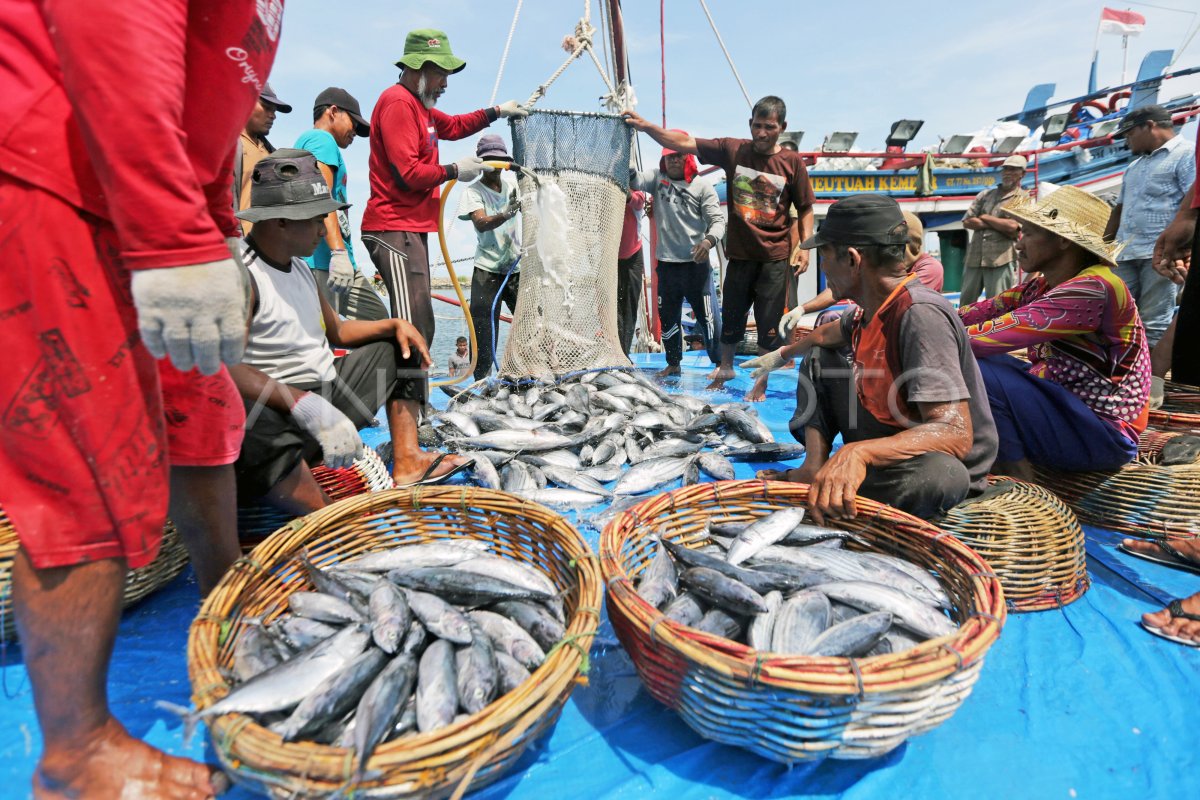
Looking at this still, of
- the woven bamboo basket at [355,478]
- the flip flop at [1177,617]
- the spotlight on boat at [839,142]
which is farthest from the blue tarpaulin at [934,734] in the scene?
the spotlight on boat at [839,142]

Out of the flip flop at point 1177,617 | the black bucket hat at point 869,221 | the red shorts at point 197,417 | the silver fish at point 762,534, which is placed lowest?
the flip flop at point 1177,617

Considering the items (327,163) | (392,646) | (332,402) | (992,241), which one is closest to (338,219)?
(327,163)

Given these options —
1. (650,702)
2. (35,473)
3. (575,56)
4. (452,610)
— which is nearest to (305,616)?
(452,610)

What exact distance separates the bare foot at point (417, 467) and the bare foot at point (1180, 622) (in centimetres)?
316

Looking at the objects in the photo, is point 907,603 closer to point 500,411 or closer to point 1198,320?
point 1198,320

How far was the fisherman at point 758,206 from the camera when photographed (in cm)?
560

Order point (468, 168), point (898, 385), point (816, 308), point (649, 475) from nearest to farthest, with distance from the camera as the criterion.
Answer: point (898, 385) < point (649, 475) < point (816, 308) < point (468, 168)

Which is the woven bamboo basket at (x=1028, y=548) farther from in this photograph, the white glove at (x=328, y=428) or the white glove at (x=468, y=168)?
the white glove at (x=468, y=168)

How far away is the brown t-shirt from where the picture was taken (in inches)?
225

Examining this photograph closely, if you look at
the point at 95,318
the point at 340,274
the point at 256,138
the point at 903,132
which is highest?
the point at 903,132

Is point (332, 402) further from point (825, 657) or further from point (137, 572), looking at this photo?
point (825, 657)

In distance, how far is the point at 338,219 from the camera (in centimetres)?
513

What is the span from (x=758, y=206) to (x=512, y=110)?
8.05 ft

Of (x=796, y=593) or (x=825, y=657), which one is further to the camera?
(x=796, y=593)
